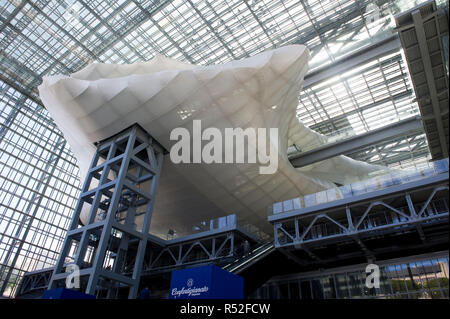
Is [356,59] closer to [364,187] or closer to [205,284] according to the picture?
[364,187]

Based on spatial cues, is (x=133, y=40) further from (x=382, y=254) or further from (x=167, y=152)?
(x=382, y=254)

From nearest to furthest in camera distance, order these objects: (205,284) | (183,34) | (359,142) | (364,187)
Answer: (205,284)
(364,187)
(359,142)
(183,34)

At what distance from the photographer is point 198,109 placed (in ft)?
99.1

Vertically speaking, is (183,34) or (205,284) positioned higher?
(183,34)

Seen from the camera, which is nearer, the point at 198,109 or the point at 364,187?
the point at 364,187

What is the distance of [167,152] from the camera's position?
33.6m

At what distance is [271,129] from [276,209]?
9.16 meters

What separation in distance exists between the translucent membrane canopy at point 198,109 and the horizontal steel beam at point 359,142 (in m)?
3.19

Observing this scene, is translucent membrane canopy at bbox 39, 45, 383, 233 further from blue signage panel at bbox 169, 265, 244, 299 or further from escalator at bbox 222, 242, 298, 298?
blue signage panel at bbox 169, 265, 244, 299

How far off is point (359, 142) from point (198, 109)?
1650cm

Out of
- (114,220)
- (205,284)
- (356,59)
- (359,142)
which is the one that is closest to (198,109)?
(114,220)
